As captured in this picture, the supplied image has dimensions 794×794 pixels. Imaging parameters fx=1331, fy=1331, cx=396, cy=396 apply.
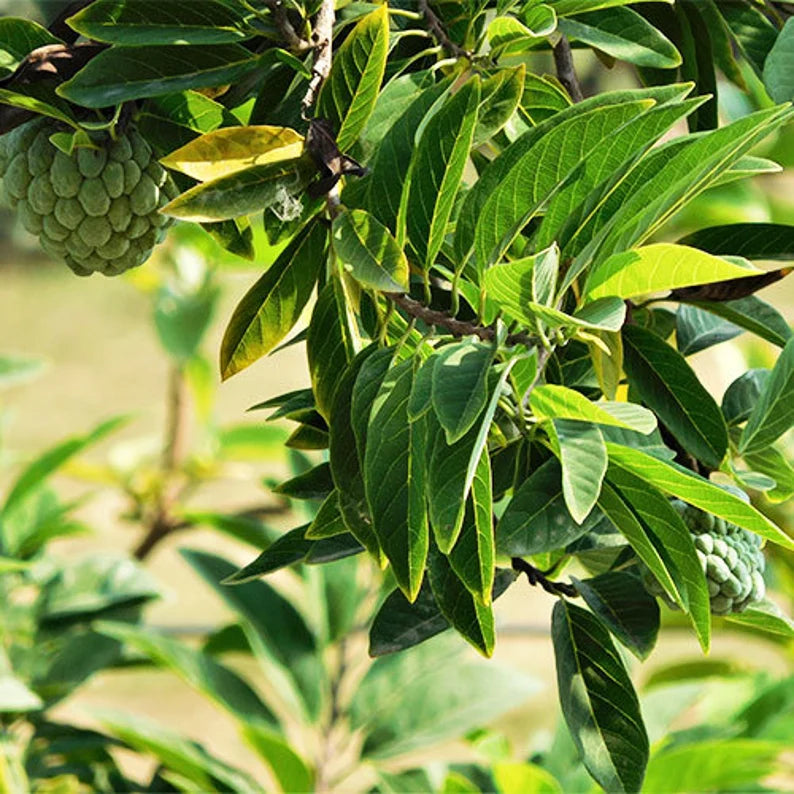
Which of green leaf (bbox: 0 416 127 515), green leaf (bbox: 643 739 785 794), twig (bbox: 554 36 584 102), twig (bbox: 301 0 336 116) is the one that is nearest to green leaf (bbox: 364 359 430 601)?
twig (bbox: 301 0 336 116)

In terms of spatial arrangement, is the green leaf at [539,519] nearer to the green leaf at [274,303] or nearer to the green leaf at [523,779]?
Result: the green leaf at [274,303]

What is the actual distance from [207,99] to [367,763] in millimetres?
749

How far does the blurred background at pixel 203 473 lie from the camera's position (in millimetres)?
1253

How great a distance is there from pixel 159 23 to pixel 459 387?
0.18 m

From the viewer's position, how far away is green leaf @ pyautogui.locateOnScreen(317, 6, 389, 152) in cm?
45

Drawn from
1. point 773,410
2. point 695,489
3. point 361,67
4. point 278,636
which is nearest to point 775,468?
point 773,410

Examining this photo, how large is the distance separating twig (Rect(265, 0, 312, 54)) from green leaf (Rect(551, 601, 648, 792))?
0.25 metres

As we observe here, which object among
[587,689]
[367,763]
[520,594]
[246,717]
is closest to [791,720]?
[367,763]

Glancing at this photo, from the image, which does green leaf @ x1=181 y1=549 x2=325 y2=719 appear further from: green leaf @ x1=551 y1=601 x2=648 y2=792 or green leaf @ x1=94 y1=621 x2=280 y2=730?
green leaf @ x1=551 y1=601 x2=648 y2=792

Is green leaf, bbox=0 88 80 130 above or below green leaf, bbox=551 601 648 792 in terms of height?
above

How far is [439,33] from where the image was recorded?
546 millimetres

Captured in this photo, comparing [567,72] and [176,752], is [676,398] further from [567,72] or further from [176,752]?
[176,752]

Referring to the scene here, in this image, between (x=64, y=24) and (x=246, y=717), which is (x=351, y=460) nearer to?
(x=64, y=24)

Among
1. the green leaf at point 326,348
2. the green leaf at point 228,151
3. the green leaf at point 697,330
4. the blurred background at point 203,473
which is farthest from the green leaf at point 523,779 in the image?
the green leaf at point 228,151
